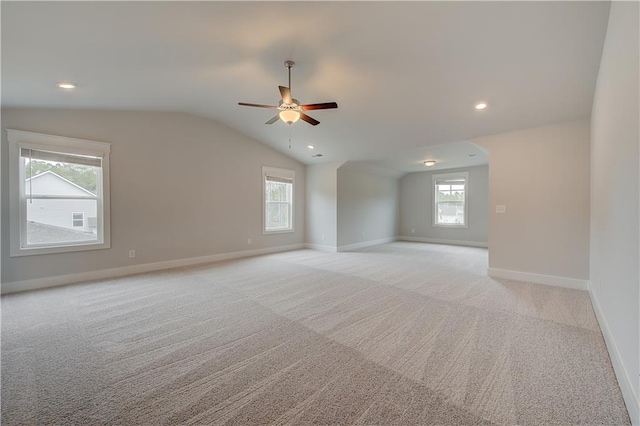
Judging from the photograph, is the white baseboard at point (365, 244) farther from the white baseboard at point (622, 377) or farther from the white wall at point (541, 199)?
the white baseboard at point (622, 377)

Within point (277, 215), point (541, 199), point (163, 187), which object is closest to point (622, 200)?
point (541, 199)

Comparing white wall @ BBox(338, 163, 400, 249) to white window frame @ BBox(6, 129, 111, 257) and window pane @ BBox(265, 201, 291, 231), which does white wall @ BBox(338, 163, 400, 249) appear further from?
white window frame @ BBox(6, 129, 111, 257)

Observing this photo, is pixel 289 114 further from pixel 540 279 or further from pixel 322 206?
pixel 540 279

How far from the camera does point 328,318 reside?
9.20 ft

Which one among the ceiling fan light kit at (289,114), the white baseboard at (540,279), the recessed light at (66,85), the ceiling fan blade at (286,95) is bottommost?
the white baseboard at (540,279)

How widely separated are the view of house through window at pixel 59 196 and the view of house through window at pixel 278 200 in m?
3.36

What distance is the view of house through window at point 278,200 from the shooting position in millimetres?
6762

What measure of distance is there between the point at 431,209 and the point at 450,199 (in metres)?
0.67

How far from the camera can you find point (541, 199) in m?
4.07

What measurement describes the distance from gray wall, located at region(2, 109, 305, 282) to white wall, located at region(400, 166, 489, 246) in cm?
533

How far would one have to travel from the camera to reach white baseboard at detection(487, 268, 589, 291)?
149 inches

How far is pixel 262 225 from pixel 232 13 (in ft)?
15.8

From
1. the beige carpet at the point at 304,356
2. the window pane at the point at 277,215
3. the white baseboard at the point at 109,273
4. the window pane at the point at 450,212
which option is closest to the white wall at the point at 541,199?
the beige carpet at the point at 304,356

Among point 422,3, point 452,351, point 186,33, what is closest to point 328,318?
point 452,351
